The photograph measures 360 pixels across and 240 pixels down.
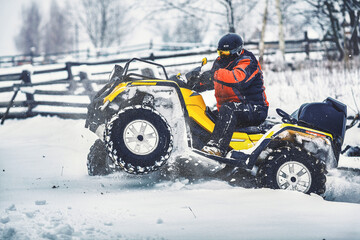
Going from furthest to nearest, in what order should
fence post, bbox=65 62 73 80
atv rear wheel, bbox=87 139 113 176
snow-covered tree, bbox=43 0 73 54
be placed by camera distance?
1. snow-covered tree, bbox=43 0 73 54
2. fence post, bbox=65 62 73 80
3. atv rear wheel, bbox=87 139 113 176

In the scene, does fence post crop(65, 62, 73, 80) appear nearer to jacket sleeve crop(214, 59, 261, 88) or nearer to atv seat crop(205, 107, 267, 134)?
atv seat crop(205, 107, 267, 134)

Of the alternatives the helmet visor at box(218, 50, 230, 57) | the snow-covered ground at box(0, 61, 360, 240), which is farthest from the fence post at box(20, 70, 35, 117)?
the helmet visor at box(218, 50, 230, 57)

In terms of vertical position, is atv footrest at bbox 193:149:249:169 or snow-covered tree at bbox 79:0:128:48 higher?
snow-covered tree at bbox 79:0:128:48

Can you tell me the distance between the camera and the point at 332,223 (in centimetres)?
313

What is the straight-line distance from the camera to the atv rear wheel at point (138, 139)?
3971 millimetres

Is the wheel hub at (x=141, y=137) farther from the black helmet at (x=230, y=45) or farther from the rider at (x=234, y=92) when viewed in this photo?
the black helmet at (x=230, y=45)

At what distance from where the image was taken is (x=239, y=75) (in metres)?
4.25

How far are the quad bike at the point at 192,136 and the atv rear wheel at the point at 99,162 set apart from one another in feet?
1.71

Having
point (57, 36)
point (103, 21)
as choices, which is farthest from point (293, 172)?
point (57, 36)

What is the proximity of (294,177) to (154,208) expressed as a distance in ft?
5.21

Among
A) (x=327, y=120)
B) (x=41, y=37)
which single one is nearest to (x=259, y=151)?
(x=327, y=120)

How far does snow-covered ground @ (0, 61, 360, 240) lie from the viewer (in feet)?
9.38

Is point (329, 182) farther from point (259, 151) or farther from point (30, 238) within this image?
point (30, 238)

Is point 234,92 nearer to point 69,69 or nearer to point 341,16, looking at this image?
point 69,69
